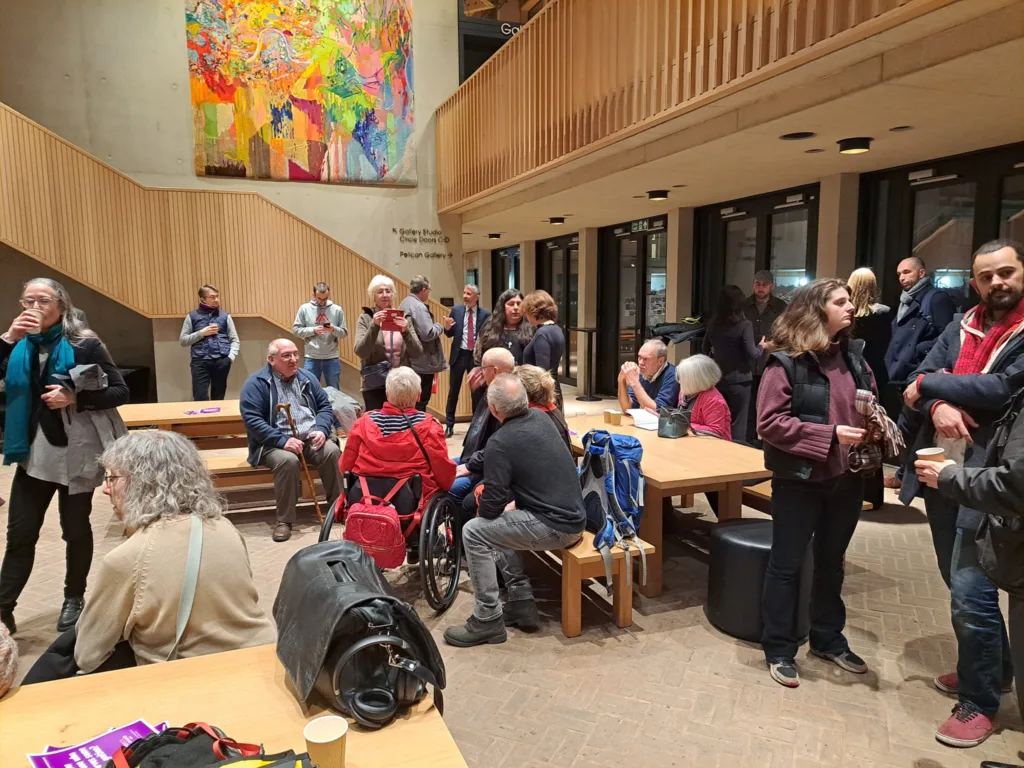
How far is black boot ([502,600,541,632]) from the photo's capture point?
3.44m

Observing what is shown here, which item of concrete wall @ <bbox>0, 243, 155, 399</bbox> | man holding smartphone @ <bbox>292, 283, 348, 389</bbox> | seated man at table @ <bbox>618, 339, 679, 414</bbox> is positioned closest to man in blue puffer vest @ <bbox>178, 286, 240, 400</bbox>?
man holding smartphone @ <bbox>292, 283, 348, 389</bbox>

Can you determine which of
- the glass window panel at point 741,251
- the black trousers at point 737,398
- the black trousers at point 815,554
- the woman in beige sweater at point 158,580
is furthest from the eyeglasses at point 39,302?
the glass window panel at point 741,251

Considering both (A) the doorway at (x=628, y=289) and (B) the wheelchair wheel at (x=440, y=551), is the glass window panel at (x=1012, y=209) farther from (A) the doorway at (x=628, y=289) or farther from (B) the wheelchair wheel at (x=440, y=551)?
(B) the wheelchair wheel at (x=440, y=551)

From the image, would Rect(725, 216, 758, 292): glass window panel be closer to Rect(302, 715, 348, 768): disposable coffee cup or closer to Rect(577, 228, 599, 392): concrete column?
Rect(577, 228, 599, 392): concrete column

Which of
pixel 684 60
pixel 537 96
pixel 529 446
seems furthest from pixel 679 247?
pixel 529 446

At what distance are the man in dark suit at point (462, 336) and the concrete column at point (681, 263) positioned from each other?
2.73 metres

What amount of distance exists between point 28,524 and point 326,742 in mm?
2709

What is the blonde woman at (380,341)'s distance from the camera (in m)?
6.11

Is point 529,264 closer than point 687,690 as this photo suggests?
No

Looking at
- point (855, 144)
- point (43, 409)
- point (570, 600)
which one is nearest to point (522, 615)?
point (570, 600)

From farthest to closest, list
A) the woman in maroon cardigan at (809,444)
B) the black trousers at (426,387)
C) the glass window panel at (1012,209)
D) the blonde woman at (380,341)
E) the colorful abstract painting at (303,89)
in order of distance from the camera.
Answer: the colorful abstract painting at (303,89)
the black trousers at (426,387)
the blonde woman at (380,341)
the glass window panel at (1012,209)
the woman in maroon cardigan at (809,444)

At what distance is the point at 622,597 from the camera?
3445 mm

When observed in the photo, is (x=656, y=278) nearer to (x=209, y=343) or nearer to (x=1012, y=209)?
(x=1012, y=209)

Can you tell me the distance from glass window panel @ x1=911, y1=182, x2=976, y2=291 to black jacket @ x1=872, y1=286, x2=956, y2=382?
3.26 feet
